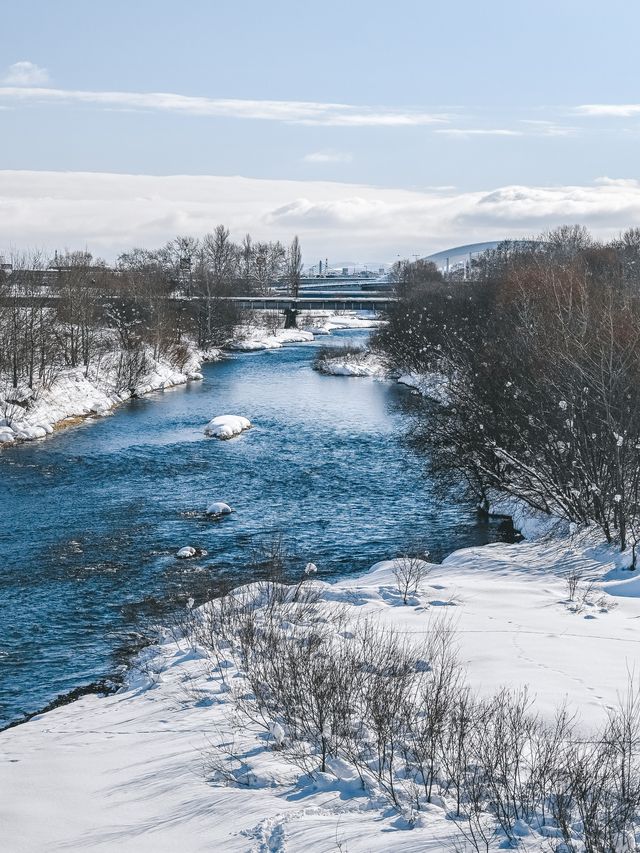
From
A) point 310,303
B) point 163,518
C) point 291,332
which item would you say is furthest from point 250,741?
point 310,303

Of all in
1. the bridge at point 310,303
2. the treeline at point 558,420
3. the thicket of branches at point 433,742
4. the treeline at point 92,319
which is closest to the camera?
the thicket of branches at point 433,742

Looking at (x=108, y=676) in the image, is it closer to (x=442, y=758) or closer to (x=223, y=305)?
(x=442, y=758)

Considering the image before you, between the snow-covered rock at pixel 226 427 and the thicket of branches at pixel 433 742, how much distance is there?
27.0 metres

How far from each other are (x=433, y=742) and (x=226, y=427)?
3324 cm

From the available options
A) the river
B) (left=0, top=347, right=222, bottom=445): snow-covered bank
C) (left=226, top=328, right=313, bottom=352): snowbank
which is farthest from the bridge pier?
the river

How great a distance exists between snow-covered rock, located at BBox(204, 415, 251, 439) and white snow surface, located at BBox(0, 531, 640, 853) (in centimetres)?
2160

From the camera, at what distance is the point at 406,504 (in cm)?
3050

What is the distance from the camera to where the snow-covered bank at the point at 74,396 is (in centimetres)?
4222

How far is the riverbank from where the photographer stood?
42.4 metres

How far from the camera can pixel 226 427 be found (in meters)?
42.2

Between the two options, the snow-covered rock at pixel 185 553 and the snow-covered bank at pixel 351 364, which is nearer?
the snow-covered rock at pixel 185 553

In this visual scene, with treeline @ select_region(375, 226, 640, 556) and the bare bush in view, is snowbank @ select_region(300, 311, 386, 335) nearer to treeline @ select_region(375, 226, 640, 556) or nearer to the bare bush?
treeline @ select_region(375, 226, 640, 556)

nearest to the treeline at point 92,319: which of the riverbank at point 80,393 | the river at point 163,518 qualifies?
the riverbank at point 80,393

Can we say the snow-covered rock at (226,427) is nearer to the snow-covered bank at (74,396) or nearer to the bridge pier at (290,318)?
the snow-covered bank at (74,396)
